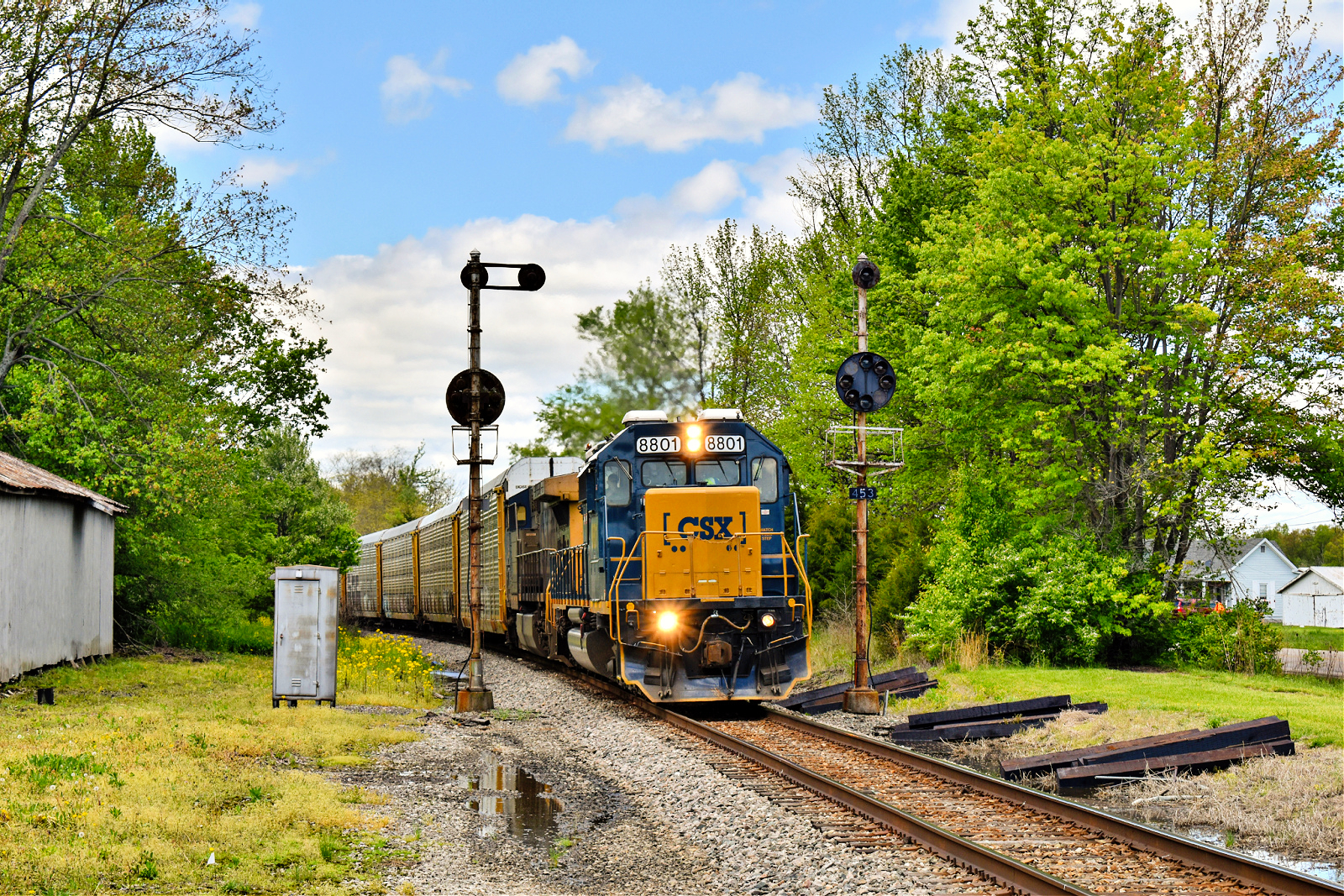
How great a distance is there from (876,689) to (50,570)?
14.2m

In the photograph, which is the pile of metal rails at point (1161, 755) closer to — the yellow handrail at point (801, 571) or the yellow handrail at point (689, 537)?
the yellow handrail at point (801, 571)

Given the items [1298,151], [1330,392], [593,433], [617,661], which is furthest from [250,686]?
[593,433]

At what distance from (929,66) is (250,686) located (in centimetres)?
2750

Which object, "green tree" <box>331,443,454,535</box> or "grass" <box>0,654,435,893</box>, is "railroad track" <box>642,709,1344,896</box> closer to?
"grass" <box>0,654,435,893</box>

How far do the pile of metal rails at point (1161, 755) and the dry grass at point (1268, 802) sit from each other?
16 cm

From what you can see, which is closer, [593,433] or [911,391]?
[911,391]

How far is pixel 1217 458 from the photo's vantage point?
20547 millimetres

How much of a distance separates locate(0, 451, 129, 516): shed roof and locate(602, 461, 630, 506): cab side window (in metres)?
8.85

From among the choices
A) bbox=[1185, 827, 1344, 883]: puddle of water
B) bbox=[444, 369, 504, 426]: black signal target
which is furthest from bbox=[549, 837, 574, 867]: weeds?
bbox=[444, 369, 504, 426]: black signal target

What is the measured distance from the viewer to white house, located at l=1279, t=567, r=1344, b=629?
71.8 metres

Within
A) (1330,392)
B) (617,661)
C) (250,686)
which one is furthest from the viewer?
(1330,392)

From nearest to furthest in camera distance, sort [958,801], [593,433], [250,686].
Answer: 1. [958,801]
2. [250,686]
3. [593,433]

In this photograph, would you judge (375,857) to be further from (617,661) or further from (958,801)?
(617,661)

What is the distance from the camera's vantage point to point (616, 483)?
16.0 meters
